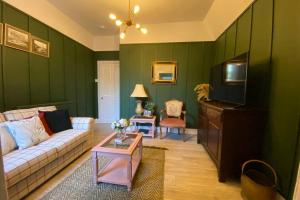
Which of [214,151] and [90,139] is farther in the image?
[90,139]

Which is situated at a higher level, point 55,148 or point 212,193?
point 55,148

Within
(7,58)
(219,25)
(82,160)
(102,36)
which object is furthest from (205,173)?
(102,36)

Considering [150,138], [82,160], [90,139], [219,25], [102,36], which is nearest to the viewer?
[82,160]

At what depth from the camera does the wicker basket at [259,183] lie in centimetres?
157

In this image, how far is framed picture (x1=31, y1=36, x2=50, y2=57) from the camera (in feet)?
9.21

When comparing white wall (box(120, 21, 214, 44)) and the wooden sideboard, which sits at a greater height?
white wall (box(120, 21, 214, 44))

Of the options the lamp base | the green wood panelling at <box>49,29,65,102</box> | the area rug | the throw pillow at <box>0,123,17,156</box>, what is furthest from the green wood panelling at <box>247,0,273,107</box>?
the green wood panelling at <box>49,29,65,102</box>

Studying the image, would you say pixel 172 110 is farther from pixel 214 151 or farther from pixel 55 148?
pixel 55 148

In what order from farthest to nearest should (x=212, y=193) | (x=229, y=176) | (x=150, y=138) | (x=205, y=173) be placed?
1. (x=150, y=138)
2. (x=205, y=173)
3. (x=229, y=176)
4. (x=212, y=193)

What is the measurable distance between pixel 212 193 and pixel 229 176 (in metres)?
0.38

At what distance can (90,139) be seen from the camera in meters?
3.05

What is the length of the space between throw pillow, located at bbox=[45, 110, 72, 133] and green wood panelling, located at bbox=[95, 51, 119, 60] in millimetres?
2746

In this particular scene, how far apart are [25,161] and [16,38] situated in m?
2.02

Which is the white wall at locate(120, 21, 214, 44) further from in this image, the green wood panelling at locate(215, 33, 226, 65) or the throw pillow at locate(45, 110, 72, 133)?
the throw pillow at locate(45, 110, 72, 133)
